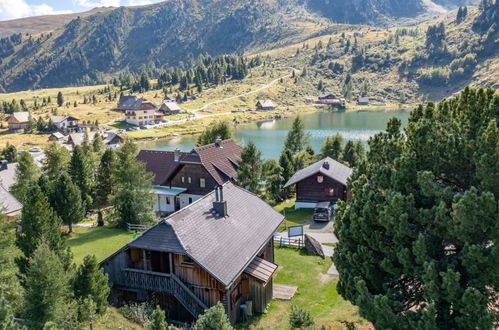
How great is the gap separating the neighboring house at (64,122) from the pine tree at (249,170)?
107416mm

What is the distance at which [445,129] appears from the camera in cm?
1577

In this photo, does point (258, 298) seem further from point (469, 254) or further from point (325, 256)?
point (469, 254)

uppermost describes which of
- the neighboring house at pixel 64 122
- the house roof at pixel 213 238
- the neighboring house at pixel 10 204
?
the house roof at pixel 213 238

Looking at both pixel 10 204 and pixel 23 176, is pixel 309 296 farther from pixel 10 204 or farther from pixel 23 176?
pixel 23 176

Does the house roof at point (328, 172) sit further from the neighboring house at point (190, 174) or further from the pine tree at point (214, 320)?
the pine tree at point (214, 320)

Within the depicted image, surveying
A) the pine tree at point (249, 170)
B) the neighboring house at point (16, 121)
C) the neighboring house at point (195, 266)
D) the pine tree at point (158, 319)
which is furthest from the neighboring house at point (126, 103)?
the pine tree at point (158, 319)

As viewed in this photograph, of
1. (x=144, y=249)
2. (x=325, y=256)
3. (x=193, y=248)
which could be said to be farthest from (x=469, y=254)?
(x=325, y=256)

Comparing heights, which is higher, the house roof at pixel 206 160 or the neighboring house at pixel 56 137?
the house roof at pixel 206 160

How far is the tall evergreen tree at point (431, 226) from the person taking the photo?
42.8 feet

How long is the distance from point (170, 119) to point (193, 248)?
139978 millimetres

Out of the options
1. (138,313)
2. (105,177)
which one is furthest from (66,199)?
(138,313)

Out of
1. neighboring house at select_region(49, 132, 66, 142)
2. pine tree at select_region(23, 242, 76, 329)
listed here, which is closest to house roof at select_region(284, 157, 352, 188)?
pine tree at select_region(23, 242, 76, 329)

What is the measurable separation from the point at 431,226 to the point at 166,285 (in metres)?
13.3

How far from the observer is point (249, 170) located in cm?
4444
